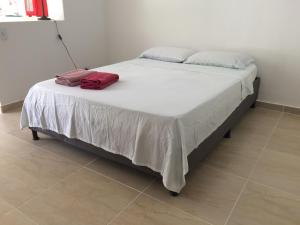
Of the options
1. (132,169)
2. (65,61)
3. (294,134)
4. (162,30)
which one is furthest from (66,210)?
(162,30)

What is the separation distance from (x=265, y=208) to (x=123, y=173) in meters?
0.97

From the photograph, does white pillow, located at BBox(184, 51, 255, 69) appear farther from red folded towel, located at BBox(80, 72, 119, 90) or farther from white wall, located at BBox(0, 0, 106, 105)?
white wall, located at BBox(0, 0, 106, 105)

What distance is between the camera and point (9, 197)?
1683mm

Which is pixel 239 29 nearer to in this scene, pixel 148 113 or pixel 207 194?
pixel 148 113

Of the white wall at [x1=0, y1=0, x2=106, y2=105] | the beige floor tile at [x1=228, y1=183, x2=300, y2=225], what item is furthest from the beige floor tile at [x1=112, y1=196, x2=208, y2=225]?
the white wall at [x1=0, y1=0, x2=106, y2=105]

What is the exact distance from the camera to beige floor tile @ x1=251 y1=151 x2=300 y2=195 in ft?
5.93

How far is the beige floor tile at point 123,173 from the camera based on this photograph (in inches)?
71.6

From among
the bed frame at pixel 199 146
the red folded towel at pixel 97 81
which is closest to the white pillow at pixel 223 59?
the bed frame at pixel 199 146

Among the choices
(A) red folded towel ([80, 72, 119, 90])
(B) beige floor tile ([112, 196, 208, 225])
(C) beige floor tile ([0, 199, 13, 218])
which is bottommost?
(B) beige floor tile ([112, 196, 208, 225])

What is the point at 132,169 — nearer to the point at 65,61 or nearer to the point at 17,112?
the point at 17,112

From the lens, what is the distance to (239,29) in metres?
3.07

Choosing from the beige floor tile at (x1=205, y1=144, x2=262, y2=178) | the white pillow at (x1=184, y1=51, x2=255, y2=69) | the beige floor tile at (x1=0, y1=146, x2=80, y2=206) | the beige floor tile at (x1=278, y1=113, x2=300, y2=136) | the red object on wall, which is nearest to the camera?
the beige floor tile at (x1=0, y1=146, x2=80, y2=206)

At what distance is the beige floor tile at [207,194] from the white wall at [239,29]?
166 centimetres

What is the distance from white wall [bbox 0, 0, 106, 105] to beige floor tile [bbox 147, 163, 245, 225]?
231 cm
